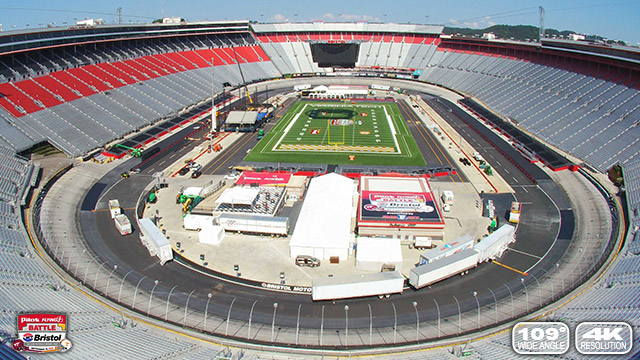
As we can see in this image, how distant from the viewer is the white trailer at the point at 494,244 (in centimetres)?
3856

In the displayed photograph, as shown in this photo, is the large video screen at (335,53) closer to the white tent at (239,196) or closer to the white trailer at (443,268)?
the white tent at (239,196)

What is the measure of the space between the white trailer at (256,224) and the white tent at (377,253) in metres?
8.46

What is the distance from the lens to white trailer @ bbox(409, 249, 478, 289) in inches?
1368

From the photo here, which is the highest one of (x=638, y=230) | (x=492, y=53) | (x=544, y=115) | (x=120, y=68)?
(x=492, y=53)

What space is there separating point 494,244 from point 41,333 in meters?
35.6

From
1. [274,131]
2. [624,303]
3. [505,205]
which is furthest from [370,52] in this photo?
[624,303]

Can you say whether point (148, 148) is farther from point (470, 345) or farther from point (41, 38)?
point (470, 345)

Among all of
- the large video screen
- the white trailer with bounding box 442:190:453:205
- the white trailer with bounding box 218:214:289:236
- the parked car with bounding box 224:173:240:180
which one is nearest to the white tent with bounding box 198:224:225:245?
the white trailer with bounding box 218:214:289:236

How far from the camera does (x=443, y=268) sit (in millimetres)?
35625

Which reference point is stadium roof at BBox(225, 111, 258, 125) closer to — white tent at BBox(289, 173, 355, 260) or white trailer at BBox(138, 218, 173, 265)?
white tent at BBox(289, 173, 355, 260)

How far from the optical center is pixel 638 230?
132 feet

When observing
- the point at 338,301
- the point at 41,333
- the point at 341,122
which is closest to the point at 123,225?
the point at 41,333

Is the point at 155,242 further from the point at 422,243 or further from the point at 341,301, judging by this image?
the point at 422,243

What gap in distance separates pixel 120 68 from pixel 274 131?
40777 mm
